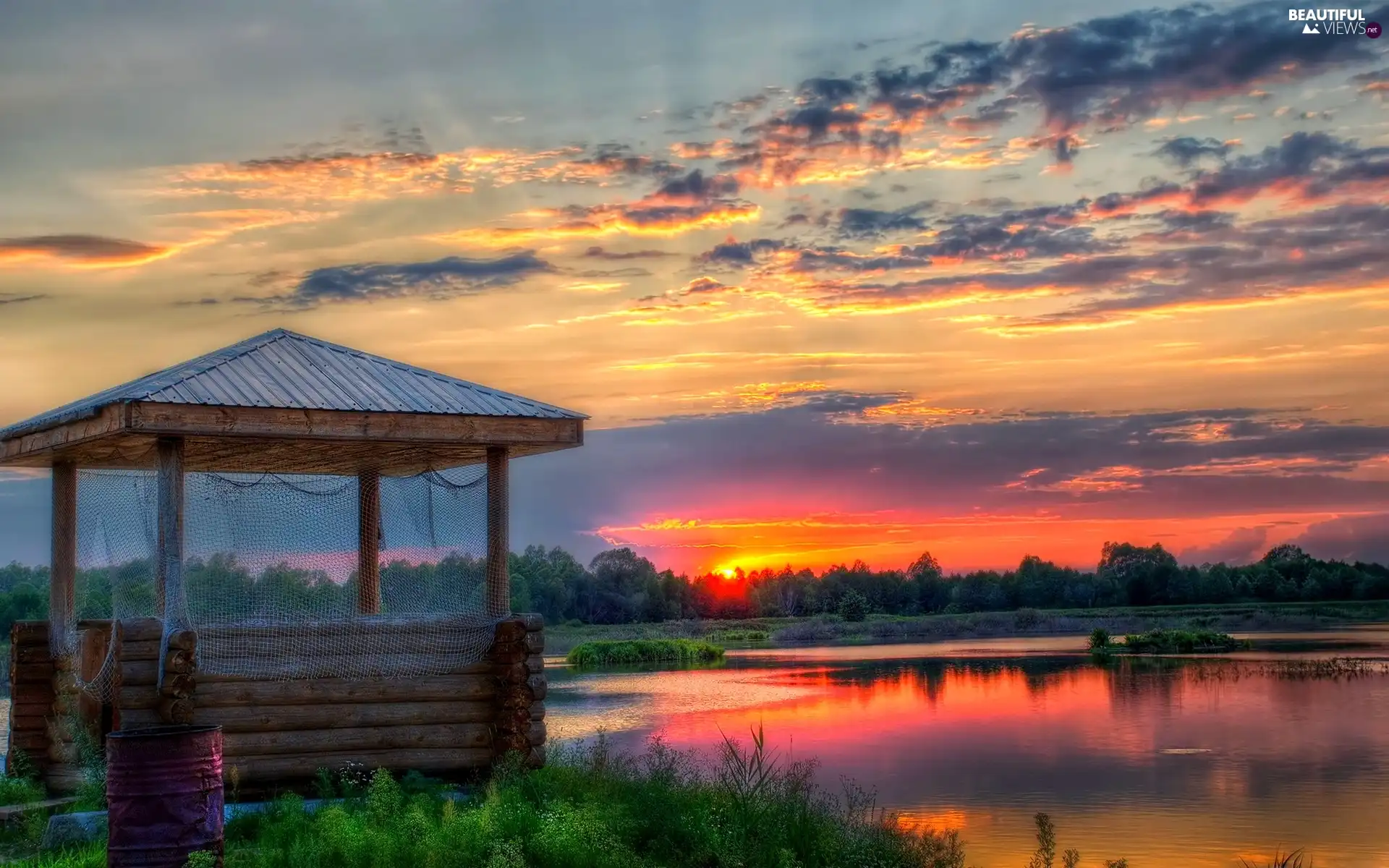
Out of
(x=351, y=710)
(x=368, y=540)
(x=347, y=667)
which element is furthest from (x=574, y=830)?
(x=368, y=540)

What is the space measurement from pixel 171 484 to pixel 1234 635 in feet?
186

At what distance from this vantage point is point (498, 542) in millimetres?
14500

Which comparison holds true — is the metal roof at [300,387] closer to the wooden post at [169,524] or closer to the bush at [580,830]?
the wooden post at [169,524]

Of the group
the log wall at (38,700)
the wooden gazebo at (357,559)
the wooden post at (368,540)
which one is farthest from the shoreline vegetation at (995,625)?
the wooden gazebo at (357,559)

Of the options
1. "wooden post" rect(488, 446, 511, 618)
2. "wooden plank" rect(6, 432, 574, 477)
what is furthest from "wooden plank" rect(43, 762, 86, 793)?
"wooden post" rect(488, 446, 511, 618)

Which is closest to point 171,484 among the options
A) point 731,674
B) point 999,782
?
point 999,782

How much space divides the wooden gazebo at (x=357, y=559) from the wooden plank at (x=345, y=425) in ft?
0.05

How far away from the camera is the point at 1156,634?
49844 millimetres

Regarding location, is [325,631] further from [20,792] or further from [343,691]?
[20,792]

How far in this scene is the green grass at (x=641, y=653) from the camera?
5050 cm

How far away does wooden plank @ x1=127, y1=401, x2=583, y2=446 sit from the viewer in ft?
41.8

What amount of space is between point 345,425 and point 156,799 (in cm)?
445

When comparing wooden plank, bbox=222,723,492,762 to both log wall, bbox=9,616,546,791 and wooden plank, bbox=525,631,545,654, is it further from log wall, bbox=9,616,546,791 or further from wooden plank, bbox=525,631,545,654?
wooden plank, bbox=525,631,545,654

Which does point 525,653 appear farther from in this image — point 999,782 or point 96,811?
point 999,782
